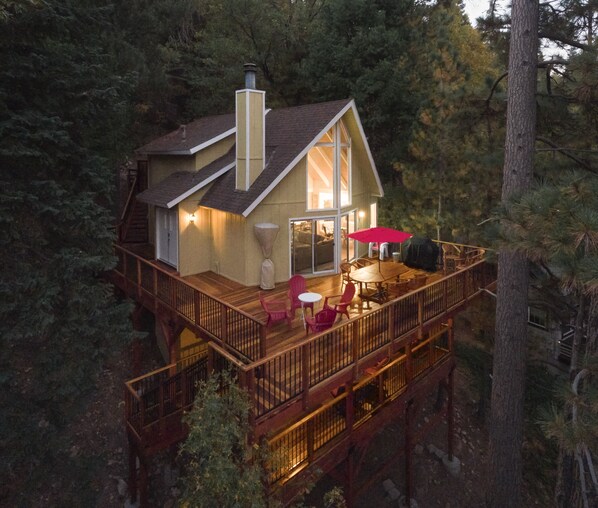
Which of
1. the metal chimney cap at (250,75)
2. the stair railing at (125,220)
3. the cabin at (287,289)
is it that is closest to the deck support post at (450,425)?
the cabin at (287,289)

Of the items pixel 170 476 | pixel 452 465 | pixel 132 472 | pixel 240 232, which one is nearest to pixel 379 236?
pixel 240 232

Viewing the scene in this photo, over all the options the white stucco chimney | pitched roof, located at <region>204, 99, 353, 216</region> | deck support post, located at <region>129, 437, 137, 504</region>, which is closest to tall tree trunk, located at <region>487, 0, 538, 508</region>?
pitched roof, located at <region>204, 99, 353, 216</region>

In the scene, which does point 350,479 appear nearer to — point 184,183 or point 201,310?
point 201,310

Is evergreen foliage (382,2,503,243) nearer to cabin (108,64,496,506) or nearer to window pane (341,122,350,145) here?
cabin (108,64,496,506)

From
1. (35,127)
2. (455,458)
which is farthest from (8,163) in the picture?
(455,458)

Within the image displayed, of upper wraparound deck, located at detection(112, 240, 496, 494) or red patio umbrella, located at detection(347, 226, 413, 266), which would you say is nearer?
upper wraparound deck, located at detection(112, 240, 496, 494)
